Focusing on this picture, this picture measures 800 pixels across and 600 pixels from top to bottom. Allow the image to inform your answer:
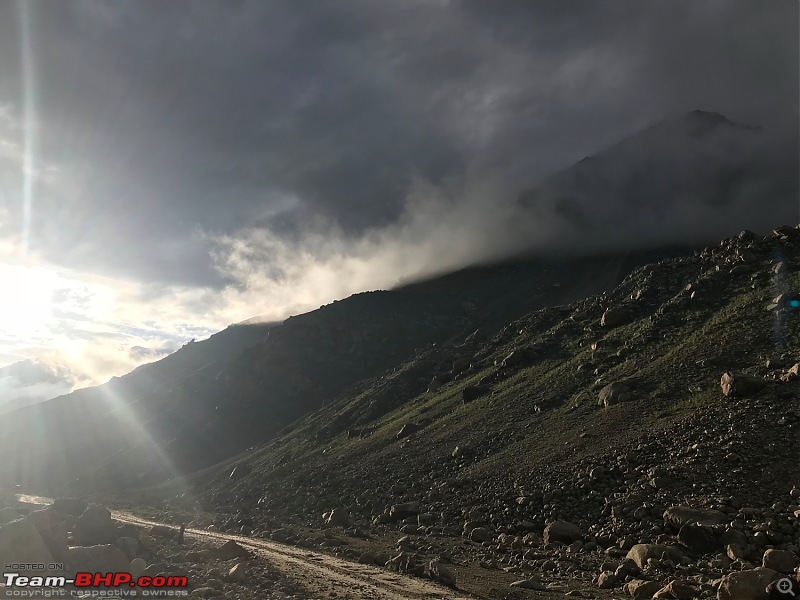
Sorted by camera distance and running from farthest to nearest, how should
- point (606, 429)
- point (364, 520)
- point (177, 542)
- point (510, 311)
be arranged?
point (510, 311)
point (364, 520)
point (606, 429)
point (177, 542)

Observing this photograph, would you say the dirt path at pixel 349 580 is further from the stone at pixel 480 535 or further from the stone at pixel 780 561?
the stone at pixel 780 561

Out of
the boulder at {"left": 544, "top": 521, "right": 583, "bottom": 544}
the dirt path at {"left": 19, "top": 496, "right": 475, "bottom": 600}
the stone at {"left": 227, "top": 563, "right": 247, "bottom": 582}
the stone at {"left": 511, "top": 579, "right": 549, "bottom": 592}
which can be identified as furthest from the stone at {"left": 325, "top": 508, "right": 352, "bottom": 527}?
the stone at {"left": 511, "top": 579, "right": 549, "bottom": 592}

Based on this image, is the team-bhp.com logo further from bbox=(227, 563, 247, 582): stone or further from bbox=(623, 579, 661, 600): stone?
bbox=(623, 579, 661, 600): stone

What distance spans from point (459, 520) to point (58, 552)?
26.5m

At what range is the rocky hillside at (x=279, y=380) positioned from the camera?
151000 millimetres

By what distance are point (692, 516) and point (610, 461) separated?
36.8 ft

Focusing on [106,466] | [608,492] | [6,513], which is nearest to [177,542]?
[6,513]

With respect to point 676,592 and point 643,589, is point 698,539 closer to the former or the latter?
point 643,589

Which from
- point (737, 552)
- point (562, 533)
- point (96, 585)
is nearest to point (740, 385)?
point (562, 533)

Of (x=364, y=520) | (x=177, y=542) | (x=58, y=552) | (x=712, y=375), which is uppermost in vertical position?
(x=58, y=552)

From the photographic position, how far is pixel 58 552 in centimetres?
2198

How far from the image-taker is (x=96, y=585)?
20.0 metres

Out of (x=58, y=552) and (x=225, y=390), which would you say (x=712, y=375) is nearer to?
(x=58, y=552)

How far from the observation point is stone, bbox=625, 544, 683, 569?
Result: 877 inches
